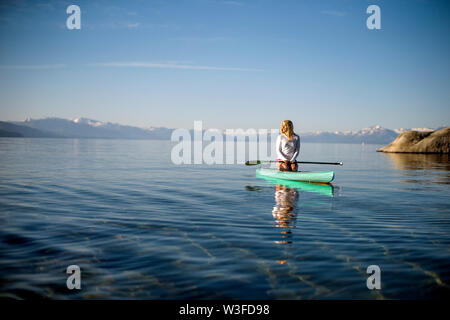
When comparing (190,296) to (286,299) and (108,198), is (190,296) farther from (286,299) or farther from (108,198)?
(108,198)

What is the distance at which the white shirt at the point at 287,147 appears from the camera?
17859 mm

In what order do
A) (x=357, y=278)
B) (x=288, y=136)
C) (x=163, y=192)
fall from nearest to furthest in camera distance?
(x=357, y=278), (x=163, y=192), (x=288, y=136)

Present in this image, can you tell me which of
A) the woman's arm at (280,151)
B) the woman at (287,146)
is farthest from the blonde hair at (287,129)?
the woman's arm at (280,151)

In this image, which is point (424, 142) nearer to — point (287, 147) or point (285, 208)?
point (287, 147)

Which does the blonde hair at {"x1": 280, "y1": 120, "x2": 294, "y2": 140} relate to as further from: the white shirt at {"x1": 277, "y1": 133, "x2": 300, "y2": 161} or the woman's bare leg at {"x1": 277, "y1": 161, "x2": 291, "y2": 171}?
the woman's bare leg at {"x1": 277, "y1": 161, "x2": 291, "y2": 171}

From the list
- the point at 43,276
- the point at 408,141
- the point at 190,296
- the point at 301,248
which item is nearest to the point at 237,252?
the point at 301,248

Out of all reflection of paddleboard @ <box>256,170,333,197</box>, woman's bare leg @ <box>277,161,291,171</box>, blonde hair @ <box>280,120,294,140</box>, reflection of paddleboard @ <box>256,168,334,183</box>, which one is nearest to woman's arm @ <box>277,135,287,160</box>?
woman's bare leg @ <box>277,161,291,171</box>

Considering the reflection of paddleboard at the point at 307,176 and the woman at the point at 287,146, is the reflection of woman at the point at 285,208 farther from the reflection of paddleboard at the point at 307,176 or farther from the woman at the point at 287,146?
the woman at the point at 287,146

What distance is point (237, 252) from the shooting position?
23.6ft

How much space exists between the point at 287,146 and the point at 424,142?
57599 millimetres

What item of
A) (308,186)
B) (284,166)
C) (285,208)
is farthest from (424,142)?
(285,208)

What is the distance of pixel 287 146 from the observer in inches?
708

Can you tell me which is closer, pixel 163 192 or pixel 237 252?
pixel 237 252

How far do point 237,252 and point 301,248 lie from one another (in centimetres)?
144
